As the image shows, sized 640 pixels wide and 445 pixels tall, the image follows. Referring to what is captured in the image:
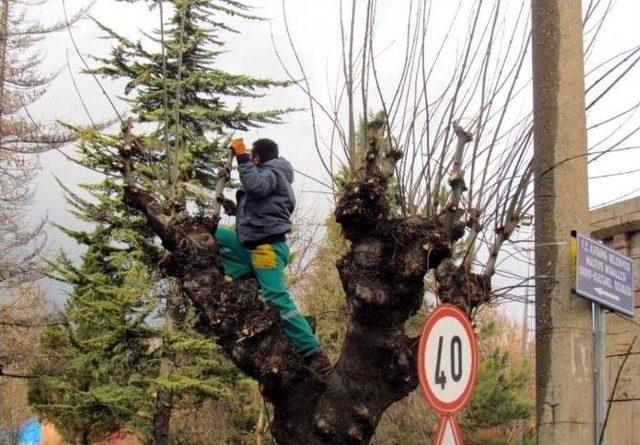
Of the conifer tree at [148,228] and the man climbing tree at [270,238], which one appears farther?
the conifer tree at [148,228]

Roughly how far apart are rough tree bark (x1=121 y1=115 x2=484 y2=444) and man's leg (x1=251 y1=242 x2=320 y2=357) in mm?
77

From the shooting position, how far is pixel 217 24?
2480cm

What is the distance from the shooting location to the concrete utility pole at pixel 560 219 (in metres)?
5.66

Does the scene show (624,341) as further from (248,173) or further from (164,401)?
(164,401)

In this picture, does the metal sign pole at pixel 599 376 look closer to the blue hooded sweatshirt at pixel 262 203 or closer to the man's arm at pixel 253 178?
the blue hooded sweatshirt at pixel 262 203

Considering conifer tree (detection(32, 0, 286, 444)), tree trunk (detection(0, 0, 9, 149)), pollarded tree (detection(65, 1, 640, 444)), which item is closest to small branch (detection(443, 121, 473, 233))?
pollarded tree (detection(65, 1, 640, 444))

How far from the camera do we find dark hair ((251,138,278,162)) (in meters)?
6.97

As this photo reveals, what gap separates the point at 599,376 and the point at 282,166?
2.81 metres

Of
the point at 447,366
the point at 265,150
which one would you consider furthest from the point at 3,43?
the point at 447,366

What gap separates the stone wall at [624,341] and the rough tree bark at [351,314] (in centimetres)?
293

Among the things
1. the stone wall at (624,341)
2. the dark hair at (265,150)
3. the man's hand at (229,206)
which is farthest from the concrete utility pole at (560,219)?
the stone wall at (624,341)

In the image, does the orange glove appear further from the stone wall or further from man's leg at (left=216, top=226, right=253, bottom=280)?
the stone wall

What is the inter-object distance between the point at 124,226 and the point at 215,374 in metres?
5.01

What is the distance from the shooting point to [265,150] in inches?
275
